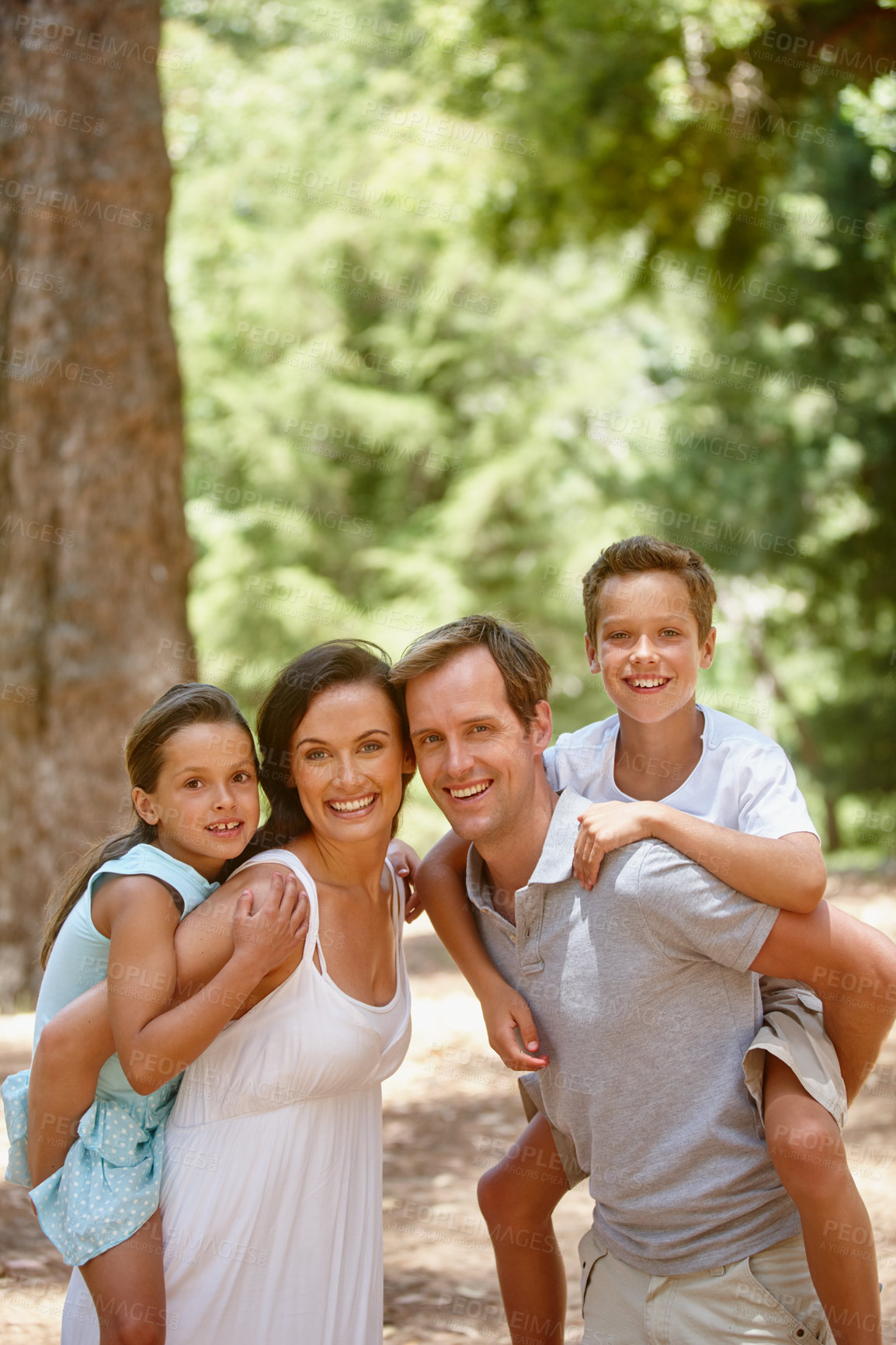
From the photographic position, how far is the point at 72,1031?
254cm

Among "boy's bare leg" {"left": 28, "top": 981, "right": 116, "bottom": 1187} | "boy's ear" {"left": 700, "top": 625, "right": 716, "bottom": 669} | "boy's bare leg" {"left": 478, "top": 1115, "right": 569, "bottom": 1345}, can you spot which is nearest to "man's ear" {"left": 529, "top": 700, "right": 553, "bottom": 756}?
"boy's ear" {"left": 700, "top": 625, "right": 716, "bottom": 669}

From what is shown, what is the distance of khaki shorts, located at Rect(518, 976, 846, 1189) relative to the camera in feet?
8.48

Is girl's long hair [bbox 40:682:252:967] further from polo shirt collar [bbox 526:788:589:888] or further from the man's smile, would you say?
polo shirt collar [bbox 526:788:589:888]

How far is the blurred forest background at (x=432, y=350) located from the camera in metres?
7.06

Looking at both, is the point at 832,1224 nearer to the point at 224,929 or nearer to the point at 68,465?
the point at 224,929

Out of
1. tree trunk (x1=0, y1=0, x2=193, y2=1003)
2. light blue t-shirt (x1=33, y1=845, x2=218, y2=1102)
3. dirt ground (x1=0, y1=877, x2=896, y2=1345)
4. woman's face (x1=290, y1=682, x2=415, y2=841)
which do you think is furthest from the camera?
tree trunk (x1=0, y1=0, x2=193, y2=1003)

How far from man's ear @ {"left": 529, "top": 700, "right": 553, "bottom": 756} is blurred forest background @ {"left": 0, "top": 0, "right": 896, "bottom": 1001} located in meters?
4.53

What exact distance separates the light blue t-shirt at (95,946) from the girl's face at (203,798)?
10cm

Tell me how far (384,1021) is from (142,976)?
1.89ft

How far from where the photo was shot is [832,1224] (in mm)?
2451

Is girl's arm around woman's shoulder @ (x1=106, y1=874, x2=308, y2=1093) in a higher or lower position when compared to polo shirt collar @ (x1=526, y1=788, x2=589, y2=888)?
lower

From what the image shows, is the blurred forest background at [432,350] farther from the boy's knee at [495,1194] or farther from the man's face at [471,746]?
the man's face at [471,746]

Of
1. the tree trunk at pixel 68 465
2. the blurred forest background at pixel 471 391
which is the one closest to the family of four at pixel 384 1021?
the tree trunk at pixel 68 465

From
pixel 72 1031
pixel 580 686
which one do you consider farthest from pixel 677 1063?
pixel 580 686
